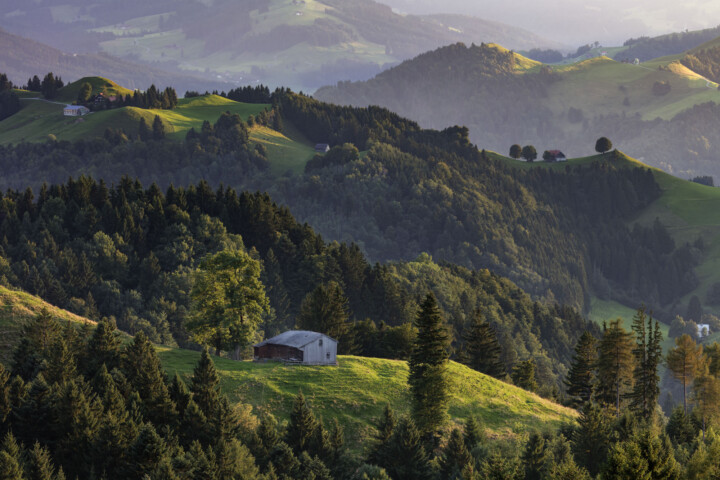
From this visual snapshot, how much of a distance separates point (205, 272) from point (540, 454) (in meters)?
54.7

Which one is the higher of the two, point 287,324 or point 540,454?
point 540,454

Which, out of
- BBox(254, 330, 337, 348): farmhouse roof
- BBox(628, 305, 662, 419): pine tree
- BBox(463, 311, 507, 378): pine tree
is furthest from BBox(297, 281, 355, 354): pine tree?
BBox(628, 305, 662, 419): pine tree

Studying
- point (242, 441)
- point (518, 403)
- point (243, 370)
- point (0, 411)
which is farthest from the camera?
point (518, 403)

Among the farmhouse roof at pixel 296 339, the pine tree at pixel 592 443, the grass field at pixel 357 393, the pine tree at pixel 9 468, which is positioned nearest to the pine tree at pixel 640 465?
the pine tree at pixel 9 468

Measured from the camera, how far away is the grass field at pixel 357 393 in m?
97.0

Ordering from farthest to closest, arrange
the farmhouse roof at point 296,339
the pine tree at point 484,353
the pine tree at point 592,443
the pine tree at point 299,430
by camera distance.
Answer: the pine tree at point 484,353
the farmhouse roof at point 296,339
the pine tree at point 592,443
the pine tree at point 299,430

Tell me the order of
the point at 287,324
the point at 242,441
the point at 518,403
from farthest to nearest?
the point at 287,324
the point at 518,403
the point at 242,441

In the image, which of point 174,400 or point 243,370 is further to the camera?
point 243,370

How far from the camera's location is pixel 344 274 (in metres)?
197

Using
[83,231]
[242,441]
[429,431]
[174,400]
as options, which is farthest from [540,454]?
[83,231]

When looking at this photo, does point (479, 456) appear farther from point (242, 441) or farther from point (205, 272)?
point (205, 272)

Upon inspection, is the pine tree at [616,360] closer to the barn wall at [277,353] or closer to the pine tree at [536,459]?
the pine tree at [536,459]

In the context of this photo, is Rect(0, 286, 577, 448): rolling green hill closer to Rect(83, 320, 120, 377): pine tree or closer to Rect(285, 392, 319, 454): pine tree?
Rect(83, 320, 120, 377): pine tree

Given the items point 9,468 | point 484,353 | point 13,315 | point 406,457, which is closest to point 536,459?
point 406,457
